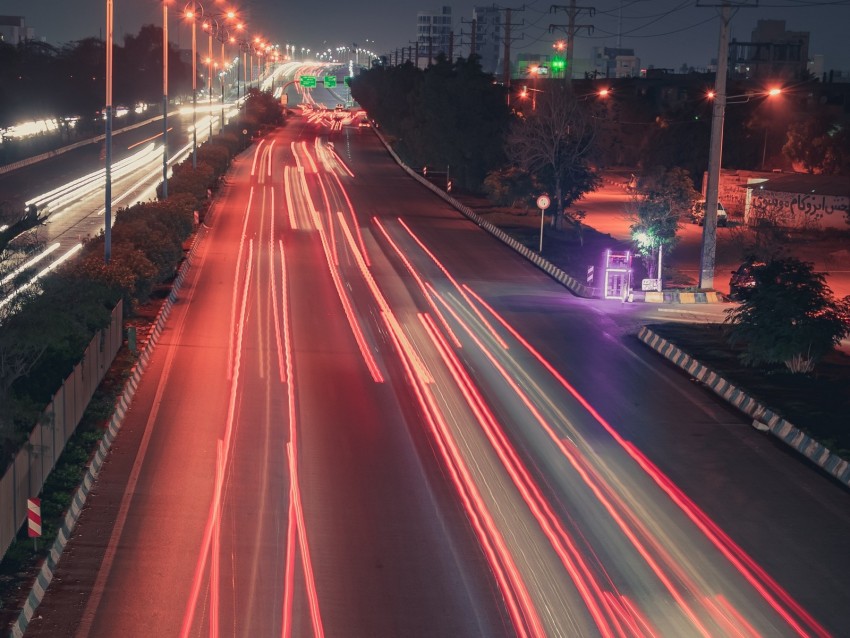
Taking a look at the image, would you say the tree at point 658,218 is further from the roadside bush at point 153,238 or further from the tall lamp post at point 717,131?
the roadside bush at point 153,238

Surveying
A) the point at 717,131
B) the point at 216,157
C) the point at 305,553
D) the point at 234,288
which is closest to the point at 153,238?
the point at 234,288

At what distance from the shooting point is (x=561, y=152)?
5356 centimetres

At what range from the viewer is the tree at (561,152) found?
53.3m

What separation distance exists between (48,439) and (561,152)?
133 feet

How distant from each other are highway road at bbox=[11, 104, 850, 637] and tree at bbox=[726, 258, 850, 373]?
230 cm

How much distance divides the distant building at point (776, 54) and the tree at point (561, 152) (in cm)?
7230

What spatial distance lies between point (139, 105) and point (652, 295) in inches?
5206

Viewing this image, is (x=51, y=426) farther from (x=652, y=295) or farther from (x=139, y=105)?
(x=139, y=105)

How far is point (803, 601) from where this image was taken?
1338 cm

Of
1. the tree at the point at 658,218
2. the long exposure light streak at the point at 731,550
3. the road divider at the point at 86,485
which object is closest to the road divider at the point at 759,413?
the long exposure light streak at the point at 731,550

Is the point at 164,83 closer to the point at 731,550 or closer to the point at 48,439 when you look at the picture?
the point at 48,439

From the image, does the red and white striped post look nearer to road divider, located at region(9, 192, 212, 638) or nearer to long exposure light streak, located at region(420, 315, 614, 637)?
road divider, located at region(9, 192, 212, 638)

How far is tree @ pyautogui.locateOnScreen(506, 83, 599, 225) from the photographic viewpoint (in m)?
53.3

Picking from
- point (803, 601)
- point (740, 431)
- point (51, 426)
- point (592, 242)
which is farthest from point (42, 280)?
point (592, 242)
